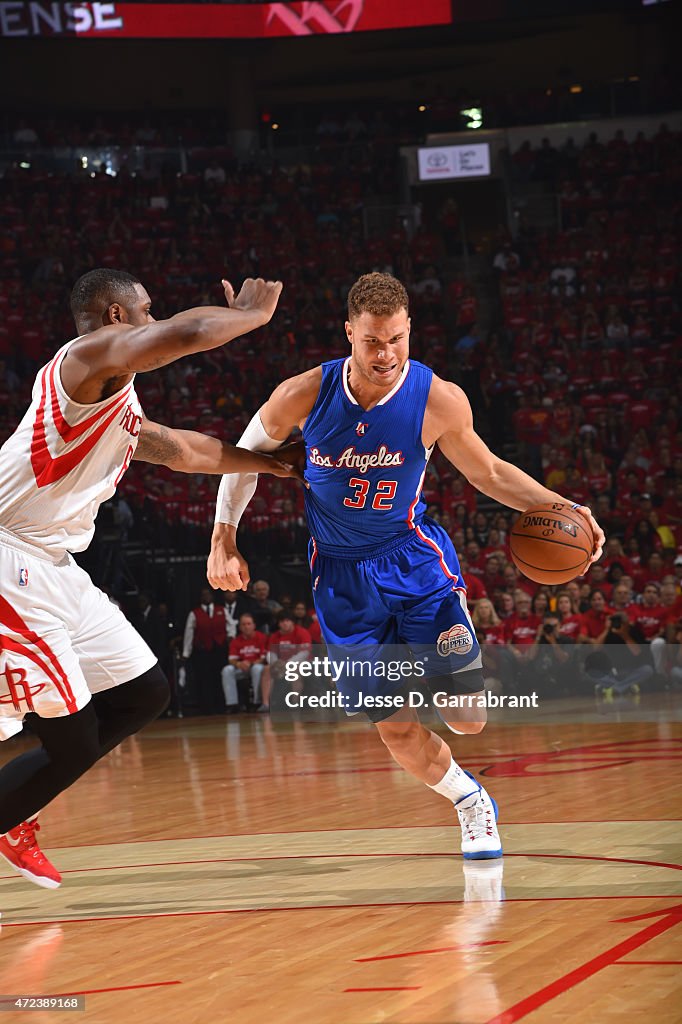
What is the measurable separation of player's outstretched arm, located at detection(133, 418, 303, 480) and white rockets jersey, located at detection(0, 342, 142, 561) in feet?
1.88

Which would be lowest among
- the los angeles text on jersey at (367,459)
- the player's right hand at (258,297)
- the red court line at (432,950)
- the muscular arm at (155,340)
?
the red court line at (432,950)

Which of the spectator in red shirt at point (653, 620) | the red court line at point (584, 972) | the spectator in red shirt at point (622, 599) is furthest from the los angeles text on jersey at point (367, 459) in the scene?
the spectator in red shirt at point (622, 599)

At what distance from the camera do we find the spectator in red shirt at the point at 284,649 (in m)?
12.1

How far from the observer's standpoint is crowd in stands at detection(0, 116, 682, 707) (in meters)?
12.3

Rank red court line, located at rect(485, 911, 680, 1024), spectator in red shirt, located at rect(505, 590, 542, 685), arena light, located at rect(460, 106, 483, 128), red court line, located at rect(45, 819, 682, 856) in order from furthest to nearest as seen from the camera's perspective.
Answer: arena light, located at rect(460, 106, 483, 128)
spectator in red shirt, located at rect(505, 590, 542, 685)
red court line, located at rect(45, 819, 682, 856)
red court line, located at rect(485, 911, 680, 1024)

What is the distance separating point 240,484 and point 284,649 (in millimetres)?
7125

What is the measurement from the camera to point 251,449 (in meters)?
5.11

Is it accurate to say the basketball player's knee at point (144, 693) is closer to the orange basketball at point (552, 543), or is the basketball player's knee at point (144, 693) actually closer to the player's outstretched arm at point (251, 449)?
the player's outstretched arm at point (251, 449)

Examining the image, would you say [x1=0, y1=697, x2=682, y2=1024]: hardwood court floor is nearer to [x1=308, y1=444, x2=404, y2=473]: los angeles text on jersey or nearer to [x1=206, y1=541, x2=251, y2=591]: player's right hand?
[x1=206, y1=541, x2=251, y2=591]: player's right hand

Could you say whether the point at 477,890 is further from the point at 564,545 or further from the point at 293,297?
the point at 293,297

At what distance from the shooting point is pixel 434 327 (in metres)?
17.8

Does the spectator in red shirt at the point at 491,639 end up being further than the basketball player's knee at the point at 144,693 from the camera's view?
Yes

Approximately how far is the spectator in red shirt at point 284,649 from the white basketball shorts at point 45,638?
26.2 ft

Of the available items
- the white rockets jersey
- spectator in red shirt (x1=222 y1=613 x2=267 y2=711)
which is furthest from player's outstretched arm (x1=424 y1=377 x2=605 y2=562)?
spectator in red shirt (x1=222 y1=613 x2=267 y2=711)
